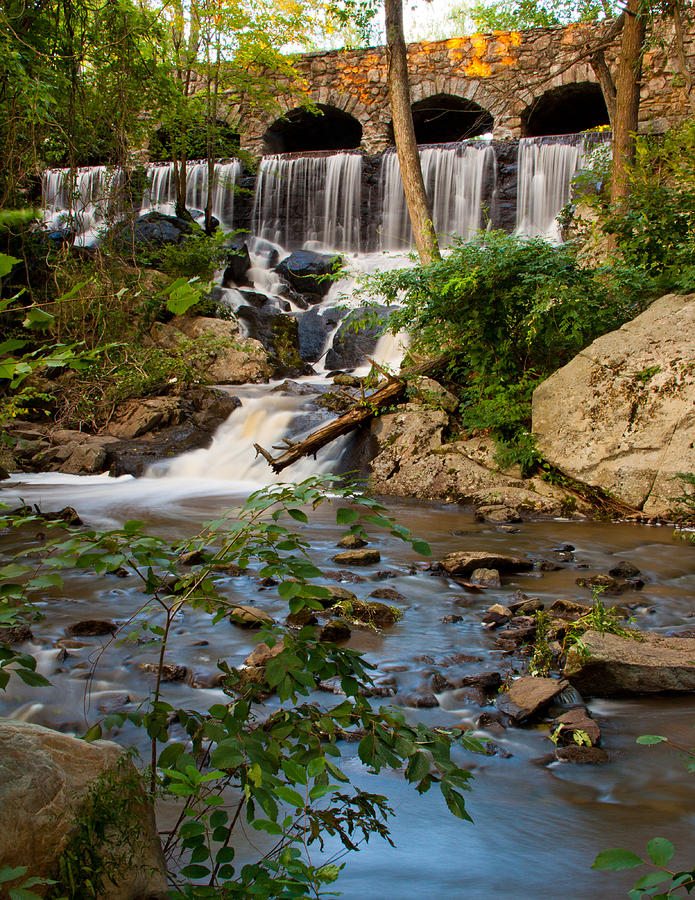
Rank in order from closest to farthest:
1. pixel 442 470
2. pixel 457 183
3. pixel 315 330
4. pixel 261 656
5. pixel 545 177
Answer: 1. pixel 261 656
2. pixel 442 470
3. pixel 315 330
4. pixel 545 177
5. pixel 457 183

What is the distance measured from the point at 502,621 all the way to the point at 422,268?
5.27m

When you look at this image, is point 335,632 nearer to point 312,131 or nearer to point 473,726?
point 473,726

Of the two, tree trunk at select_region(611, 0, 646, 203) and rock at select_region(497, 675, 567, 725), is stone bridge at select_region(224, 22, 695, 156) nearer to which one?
tree trunk at select_region(611, 0, 646, 203)

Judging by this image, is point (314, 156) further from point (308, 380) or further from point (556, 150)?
point (308, 380)

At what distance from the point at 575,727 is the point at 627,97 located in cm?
919

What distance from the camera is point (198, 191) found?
63.6ft

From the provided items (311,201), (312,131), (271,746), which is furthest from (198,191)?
(271,746)

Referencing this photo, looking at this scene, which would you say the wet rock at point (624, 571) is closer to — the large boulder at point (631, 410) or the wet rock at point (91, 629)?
the large boulder at point (631, 410)

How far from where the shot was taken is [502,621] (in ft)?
12.5

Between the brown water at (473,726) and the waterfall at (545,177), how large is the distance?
12.4 m

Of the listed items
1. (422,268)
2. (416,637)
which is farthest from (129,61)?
(416,637)

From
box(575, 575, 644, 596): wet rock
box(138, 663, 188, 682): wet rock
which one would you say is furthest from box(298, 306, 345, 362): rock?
box(138, 663, 188, 682): wet rock

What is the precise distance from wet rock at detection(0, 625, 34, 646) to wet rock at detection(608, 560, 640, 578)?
3.72 meters

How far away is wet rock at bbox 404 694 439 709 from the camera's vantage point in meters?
2.86
